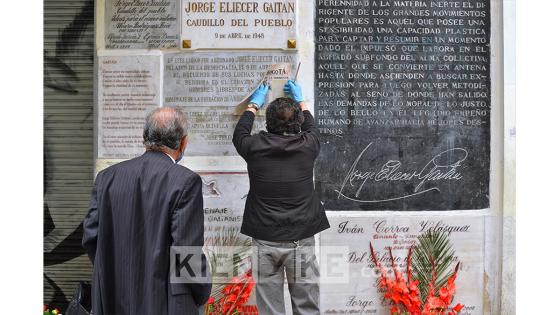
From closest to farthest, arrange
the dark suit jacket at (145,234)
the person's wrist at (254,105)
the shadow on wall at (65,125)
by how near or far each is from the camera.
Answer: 1. the dark suit jacket at (145,234)
2. the person's wrist at (254,105)
3. the shadow on wall at (65,125)

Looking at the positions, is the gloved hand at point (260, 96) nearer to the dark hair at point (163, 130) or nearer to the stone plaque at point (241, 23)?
the stone plaque at point (241, 23)

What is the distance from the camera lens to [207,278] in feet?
10.8

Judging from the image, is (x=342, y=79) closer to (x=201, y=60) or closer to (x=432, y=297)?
(x=201, y=60)

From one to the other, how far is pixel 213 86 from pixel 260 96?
0.45m

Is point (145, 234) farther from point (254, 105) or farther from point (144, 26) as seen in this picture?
point (144, 26)

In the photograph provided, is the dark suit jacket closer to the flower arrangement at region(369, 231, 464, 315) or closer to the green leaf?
the flower arrangement at region(369, 231, 464, 315)

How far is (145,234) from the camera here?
3.25 m

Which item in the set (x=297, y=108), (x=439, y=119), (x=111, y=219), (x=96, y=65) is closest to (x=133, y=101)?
(x=96, y=65)

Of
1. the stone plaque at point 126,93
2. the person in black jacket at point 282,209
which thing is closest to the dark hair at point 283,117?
the person in black jacket at point 282,209

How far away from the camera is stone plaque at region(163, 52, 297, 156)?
523 cm

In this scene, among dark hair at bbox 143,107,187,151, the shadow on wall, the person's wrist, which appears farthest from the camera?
the shadow on wall
